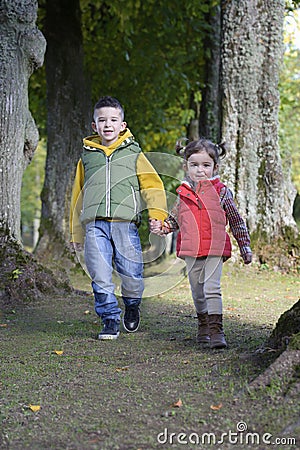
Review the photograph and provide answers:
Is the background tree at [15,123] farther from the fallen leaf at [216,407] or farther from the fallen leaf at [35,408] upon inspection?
the fallen leaf at [216,407]

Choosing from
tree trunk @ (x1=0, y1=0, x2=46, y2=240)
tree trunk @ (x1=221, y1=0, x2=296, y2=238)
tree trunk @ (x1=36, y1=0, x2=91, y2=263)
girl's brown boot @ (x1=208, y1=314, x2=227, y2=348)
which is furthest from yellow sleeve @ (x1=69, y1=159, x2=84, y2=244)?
tree trunk @ (x1=36, y1=0, x2=91, y2=263)

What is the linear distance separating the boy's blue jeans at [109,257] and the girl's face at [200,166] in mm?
814

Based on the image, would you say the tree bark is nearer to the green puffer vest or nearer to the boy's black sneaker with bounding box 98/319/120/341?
the green puffer vest

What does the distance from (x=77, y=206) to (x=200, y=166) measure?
4.22ft

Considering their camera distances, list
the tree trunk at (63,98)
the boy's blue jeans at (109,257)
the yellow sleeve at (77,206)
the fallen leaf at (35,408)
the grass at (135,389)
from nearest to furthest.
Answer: the grass at (135,389) → the fallen leaf at (35,408) → the boy's blue jeans at (109,257) → the yellow sleeve at (77,206) → the tree trunk at (63,98)

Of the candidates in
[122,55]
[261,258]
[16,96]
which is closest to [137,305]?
[16,96]

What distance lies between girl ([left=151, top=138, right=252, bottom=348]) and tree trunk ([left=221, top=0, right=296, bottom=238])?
212 inches

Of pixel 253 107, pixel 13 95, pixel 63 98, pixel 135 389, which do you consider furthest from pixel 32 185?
pixel 135 389

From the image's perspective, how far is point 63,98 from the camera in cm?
1337

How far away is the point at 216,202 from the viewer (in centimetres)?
530

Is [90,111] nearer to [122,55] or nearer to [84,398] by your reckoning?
[122,55]

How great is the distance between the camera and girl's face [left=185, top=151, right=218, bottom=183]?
17.6ft

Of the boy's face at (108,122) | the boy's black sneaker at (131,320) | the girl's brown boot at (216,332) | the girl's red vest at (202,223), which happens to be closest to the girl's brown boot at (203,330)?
the girl's brown boot at (216,332)

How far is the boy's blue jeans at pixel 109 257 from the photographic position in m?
5.79
